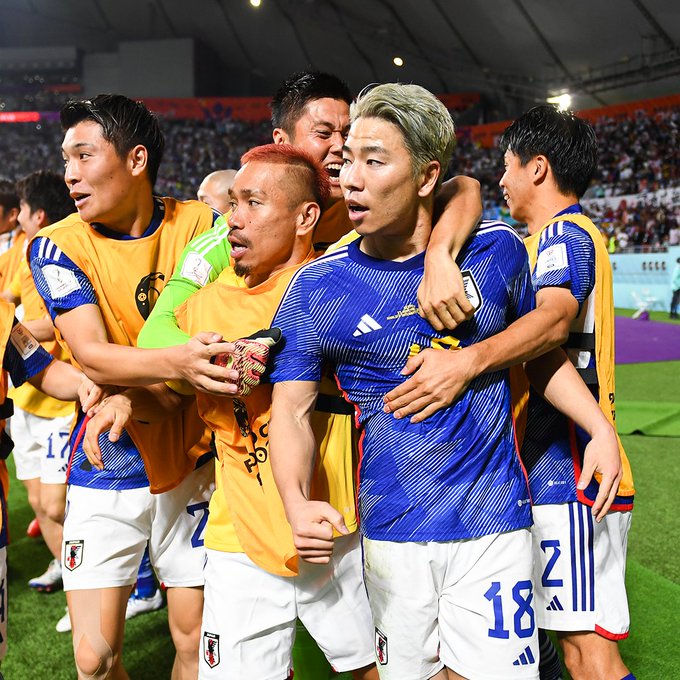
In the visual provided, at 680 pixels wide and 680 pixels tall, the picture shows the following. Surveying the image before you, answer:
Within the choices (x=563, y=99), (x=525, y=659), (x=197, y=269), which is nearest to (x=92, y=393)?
(x=197, y=269)

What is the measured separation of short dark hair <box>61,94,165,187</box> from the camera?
2.59 metres

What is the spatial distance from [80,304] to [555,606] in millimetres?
1782

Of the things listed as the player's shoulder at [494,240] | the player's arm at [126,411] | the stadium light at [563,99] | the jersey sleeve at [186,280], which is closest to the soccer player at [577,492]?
the player's shoulder at [494,240]

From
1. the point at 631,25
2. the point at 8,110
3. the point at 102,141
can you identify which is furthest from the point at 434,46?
the point at 102,141

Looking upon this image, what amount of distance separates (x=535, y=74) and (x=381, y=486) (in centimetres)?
3087

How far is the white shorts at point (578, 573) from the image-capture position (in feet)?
7.79

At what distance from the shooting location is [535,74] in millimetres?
29875

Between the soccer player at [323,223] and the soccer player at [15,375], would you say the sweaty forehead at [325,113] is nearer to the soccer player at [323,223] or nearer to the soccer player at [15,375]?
the soccer player at [323,223]

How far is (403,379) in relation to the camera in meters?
1.90

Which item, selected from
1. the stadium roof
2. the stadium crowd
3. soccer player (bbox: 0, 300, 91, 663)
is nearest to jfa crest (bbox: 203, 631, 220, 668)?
soccer player (bbox: 0, 300, 91, 663)

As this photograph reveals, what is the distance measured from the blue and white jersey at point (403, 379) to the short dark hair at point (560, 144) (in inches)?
31.4

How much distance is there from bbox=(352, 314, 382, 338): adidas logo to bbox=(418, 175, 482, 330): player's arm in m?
0.12

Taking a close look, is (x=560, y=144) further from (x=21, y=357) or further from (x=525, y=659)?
(x=21, y=357)

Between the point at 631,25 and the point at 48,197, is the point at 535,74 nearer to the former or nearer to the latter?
the point at 631,25
